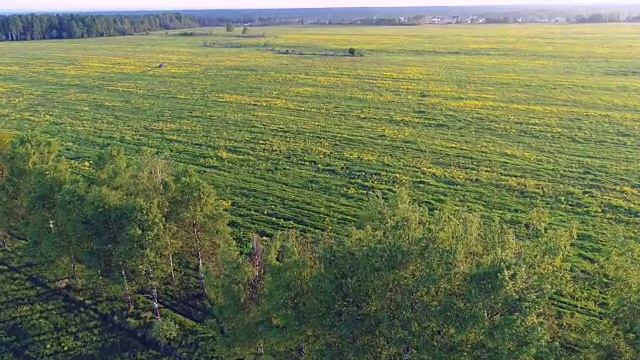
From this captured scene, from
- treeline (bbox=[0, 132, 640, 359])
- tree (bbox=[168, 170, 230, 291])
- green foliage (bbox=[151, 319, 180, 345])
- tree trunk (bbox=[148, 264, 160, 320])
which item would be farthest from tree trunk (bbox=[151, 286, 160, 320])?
tree (bbox=[168, 170, 230, 291])

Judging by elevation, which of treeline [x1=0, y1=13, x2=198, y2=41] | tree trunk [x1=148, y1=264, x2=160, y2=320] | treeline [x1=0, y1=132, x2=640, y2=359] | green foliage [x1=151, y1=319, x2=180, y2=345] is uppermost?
treeline [x1=0, y1=13, x2=198, y2=41]

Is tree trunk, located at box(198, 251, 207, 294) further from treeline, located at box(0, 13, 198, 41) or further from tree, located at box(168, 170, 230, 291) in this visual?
treeline, located at box(0, 13, 198, 41)

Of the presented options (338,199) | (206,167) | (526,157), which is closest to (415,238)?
(338,199)

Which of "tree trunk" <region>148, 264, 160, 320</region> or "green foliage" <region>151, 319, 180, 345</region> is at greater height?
"tree trunk" <region>148, 264, 160, 320</region>

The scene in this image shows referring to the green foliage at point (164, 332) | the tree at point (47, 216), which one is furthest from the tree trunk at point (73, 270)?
the green foliage at point (164, 332)

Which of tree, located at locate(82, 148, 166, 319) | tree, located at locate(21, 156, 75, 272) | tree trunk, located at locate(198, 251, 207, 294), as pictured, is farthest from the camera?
tree trunk, located at locate(198, 251, 207, 294)

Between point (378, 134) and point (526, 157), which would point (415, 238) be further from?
point (378, 134)

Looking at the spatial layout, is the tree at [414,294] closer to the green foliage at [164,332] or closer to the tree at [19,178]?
the green foliage at [164,332]
